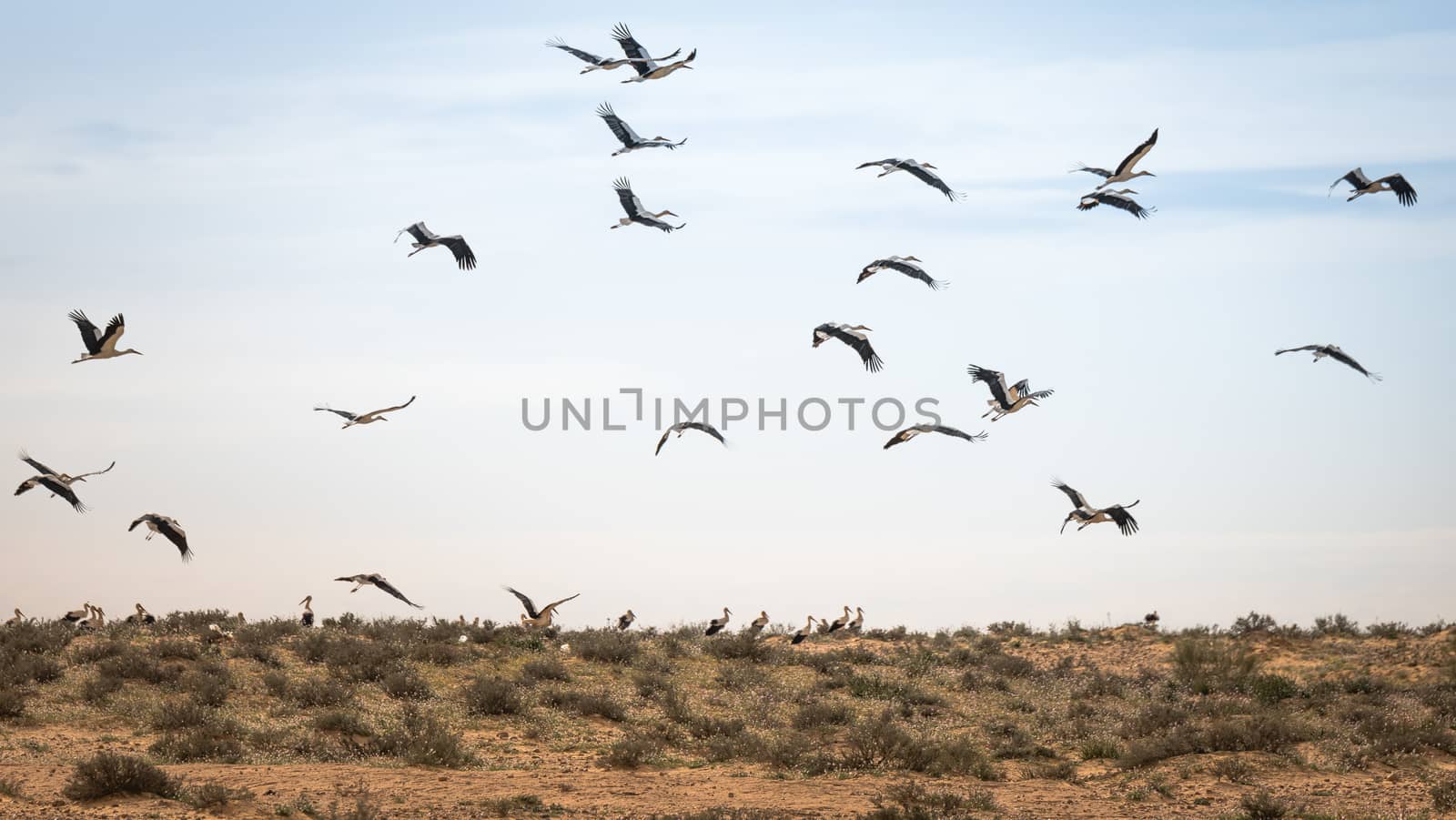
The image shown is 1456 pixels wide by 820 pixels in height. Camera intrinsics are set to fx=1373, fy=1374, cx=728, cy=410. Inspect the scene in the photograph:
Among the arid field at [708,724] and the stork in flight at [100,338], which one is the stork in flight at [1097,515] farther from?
the stork in flight at [100,338]

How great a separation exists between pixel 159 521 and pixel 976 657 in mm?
14757

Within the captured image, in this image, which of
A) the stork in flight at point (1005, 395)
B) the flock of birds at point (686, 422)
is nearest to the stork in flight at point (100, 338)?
the flock of birds at point (686, 422)

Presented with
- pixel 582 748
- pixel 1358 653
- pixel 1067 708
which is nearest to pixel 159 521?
pixel 582 748

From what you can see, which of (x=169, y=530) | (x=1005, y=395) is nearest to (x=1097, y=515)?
(x=1005, y=395)

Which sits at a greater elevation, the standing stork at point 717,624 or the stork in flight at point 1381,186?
the stork in flight at point 1381,186

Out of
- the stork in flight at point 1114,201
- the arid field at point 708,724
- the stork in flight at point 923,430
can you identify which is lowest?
the arid field at point 708,724

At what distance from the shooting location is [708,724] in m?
19.4

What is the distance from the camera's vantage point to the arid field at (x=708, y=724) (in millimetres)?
15453

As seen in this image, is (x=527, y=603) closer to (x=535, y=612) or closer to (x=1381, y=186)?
(x=535, y=612)

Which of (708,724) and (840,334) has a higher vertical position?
(840,334)

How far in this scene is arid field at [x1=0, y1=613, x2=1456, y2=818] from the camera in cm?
1545

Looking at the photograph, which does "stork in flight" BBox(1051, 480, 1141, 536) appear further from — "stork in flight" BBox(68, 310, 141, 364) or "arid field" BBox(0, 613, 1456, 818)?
"stork in flight" BBox(68, 310, 141, 364)

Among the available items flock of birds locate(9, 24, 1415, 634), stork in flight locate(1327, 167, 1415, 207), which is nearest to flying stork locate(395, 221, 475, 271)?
flock of birds locate(9, 24, 1415, 634)

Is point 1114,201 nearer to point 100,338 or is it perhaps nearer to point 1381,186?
point 1381,186
